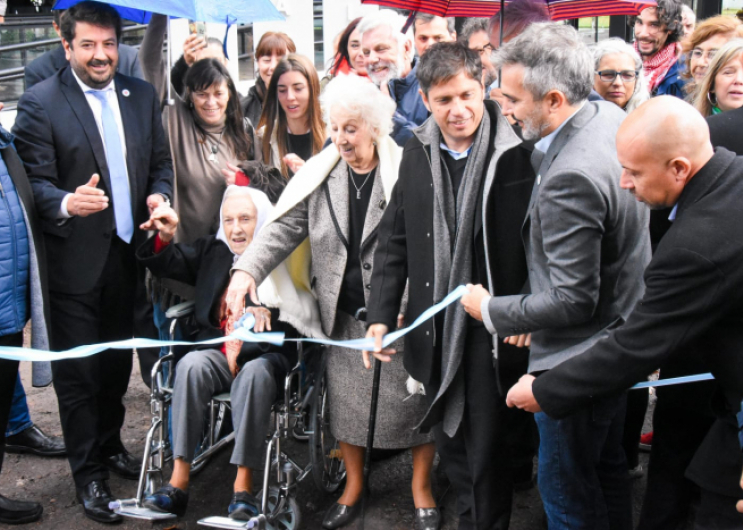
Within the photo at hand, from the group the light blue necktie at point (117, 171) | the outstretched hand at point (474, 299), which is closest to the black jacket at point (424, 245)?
the outstretched hand at point (474, 299)

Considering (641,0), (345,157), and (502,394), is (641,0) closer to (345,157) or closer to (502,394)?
(345,157)

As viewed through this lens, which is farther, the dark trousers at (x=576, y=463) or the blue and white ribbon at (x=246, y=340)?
the blue and white ribbon at (x=246, y=340)

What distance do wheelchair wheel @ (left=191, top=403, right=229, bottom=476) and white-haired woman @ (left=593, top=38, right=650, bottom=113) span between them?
260 centimetres

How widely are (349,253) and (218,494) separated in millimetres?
1507

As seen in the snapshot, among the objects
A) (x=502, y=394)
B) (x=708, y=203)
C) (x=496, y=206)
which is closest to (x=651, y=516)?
(x=502, y=394)

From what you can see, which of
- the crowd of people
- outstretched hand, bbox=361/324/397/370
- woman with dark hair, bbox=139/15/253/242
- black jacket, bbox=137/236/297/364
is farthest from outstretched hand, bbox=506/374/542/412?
woman with dark hair, bbox=139/15/253/242

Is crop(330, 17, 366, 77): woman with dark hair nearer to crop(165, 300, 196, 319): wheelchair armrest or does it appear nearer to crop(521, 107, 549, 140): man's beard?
crop(165, 300, 196, 319): wheelchair armrest

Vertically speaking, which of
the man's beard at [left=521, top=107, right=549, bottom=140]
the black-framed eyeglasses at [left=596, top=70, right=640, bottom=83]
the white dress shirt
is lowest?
the man's beard at [left=521, top=107, right=549, bottom=140]

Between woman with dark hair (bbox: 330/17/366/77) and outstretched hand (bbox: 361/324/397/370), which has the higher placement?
woman with dark hair (bbox: 330/17/366/77)

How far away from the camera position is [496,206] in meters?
3.17

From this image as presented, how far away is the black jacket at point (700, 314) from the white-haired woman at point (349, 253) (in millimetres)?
1497

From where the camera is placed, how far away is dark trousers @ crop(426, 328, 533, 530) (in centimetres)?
328

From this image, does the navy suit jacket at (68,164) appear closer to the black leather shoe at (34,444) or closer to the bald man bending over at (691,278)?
the black leather shoe at (34,444)

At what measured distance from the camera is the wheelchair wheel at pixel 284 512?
375 cm
